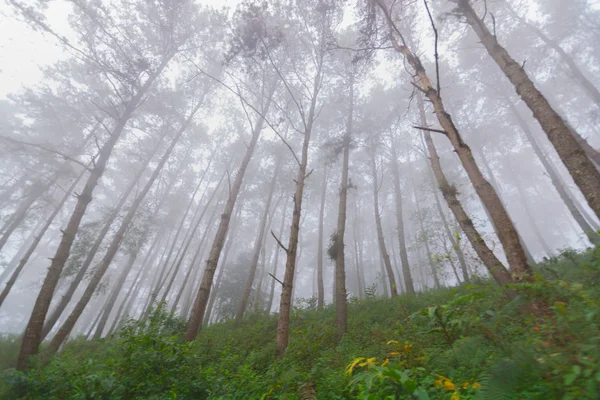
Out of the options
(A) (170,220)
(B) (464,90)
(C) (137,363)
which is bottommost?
(C) (137,363)

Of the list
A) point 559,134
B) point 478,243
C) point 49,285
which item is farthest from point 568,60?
point 49,285

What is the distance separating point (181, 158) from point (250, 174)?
21.7 feet

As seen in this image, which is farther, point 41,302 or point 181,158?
point 181,158

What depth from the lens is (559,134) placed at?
3.85 meters

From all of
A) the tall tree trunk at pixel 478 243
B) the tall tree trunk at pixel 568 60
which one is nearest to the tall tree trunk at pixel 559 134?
the tall tree trunk at pixel 478 243

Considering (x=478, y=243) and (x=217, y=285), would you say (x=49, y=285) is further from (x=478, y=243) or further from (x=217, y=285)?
(x=478, y=243)

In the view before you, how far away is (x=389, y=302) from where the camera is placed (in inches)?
360

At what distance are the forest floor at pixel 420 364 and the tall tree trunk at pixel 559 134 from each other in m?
1.29

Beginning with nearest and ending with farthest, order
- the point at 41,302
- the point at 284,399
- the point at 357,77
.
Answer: the point at 284,399 → the point at 41,302 → the point at 357,77

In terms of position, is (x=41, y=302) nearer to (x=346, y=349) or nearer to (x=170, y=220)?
(x=346, y=349)

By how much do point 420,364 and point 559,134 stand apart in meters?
3.80

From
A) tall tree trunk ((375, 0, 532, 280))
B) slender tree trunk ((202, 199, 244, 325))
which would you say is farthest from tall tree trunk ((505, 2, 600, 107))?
slender tree trunk ((202, 199, 244, 325))

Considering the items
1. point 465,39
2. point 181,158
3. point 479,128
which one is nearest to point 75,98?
point 181,158

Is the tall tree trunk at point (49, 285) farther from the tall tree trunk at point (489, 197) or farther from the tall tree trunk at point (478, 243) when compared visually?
the tall tree trunk at point (478, 243)
